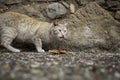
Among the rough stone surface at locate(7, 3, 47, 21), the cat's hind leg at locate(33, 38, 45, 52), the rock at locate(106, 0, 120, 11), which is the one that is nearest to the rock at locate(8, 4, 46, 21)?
the rough stone surface at locate(7, 3, 47, 21)

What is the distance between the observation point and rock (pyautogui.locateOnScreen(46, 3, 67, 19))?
8.02m

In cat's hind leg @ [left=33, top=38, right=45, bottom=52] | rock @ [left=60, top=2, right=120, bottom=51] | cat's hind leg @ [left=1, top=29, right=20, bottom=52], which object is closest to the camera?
cat's hind leg @ [left=1, top=29, right=20, bottom=52]

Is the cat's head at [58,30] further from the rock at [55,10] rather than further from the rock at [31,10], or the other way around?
the rock at [31,10]

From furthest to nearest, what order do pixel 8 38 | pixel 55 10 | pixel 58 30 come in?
pixel 55 10 → pixel 58 30 → pixel 8 38

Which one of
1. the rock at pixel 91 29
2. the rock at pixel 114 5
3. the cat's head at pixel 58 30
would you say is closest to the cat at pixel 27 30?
the cat's head at pixel 58 30

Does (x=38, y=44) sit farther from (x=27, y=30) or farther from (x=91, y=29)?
(x=91, y=29)

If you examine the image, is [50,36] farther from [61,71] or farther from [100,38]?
[61,71]

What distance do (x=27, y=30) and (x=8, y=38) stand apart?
21.9 inches

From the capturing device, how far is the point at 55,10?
8023mm

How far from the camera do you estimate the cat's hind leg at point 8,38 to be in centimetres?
738

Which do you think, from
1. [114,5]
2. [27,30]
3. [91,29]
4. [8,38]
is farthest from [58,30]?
[114,5]

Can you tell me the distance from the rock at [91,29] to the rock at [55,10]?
0.69 ft

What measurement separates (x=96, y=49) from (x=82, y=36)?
51 centimetres

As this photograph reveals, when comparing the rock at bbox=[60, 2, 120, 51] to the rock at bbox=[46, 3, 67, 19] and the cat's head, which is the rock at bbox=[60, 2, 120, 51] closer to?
the rock at bbox=[46, 3, 67, 19]
